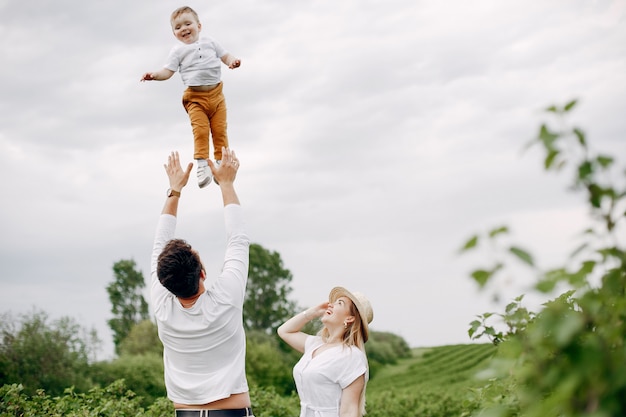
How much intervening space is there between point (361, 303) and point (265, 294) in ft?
111

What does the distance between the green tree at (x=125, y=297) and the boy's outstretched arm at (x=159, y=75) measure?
1335 inches

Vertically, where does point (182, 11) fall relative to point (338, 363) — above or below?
above

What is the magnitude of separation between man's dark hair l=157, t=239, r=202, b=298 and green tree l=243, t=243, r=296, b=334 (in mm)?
33918

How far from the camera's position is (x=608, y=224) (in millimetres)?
1509

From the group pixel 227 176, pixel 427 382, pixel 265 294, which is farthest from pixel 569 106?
pixel 265 294

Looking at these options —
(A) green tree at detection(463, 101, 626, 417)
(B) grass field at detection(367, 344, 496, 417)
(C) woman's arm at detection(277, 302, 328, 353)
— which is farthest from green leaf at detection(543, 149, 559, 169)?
(B) grass field at detection(367, 344, 496, 417)

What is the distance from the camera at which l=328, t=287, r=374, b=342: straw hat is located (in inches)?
175

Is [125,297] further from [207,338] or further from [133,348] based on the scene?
[207,338]

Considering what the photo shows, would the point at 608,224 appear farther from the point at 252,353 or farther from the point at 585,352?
the point at 252,353

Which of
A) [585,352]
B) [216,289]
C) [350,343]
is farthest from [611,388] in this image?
[350,343]

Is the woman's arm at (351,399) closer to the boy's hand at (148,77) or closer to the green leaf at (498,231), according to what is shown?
the boy's hand at (148,77)

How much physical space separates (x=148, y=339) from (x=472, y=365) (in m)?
15.4

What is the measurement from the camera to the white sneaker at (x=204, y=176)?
204 inches

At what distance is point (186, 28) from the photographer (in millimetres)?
5246
